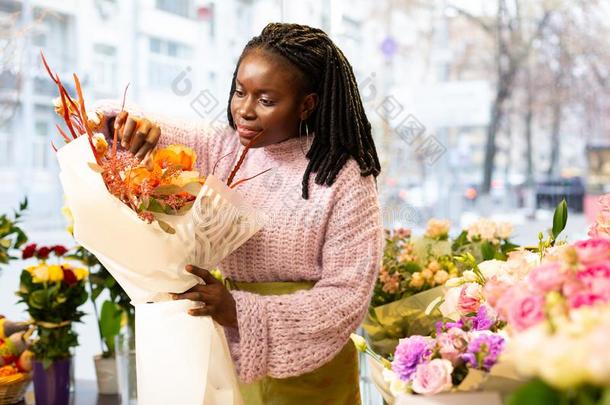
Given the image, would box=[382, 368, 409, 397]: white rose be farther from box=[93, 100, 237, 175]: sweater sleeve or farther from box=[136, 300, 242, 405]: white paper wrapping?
box=[93, 100, 237, 175]: sweater sleeve

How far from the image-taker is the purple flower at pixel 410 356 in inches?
36.3

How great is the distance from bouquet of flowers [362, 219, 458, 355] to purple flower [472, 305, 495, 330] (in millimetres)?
→ 396

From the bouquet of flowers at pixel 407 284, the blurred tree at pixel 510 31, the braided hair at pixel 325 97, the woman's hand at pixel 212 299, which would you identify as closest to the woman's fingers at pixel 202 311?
the woman's hand at pixel 212 299

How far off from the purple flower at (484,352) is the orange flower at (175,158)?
0.48 m

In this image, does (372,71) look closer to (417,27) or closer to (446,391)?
(417,27)

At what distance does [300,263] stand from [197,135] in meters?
0.33

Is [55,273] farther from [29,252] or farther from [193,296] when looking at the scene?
[193,296]

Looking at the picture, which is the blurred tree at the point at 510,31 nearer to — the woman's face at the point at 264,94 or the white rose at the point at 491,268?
the woman's face at the point at 264,94

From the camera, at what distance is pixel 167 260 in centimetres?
113

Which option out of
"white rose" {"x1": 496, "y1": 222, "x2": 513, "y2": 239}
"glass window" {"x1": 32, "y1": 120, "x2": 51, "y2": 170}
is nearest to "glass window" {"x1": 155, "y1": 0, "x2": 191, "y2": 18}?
"glass window" {"x1": 32, "y1": 120, "x2": 51, "y2": 170}

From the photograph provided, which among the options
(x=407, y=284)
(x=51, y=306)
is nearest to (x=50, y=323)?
(x=51, y=306)

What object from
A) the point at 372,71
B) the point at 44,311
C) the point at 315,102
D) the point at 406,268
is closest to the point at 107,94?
the point at 372,71

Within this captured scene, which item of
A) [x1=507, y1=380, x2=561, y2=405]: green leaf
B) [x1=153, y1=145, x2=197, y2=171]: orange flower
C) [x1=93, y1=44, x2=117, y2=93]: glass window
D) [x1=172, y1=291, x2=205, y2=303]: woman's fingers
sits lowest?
[x1=172, y1=291, x2=205, y2=303]: woman's fingers

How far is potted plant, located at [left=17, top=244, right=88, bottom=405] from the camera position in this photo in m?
1.92
